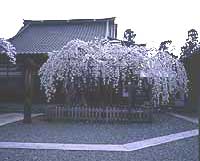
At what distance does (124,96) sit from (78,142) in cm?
1025

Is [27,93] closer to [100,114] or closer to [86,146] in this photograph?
[100,114]

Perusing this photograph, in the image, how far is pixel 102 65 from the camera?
1261cm

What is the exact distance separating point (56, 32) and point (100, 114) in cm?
1278

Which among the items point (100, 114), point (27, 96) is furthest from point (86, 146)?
point (27, 96)

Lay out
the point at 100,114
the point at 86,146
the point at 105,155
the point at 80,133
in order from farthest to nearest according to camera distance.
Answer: the point at 100,114 < the point at 80,133 < the point at 86,146 < the point at 105,155

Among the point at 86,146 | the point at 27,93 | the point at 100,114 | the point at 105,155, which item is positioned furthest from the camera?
the point at 100,114

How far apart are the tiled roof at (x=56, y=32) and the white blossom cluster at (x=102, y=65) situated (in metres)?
6.23

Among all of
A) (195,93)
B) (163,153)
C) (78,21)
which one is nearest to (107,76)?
(163,153)

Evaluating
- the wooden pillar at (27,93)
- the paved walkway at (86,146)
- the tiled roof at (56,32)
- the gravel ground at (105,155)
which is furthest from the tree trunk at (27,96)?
the tiled roof at (56,32)

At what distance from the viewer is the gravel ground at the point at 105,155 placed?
619 centimetres

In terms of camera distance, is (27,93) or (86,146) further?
(27,93)

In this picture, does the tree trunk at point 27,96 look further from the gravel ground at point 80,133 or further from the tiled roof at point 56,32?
the tiled roof at point 56,32

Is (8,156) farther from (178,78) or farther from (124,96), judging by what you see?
(124,96)

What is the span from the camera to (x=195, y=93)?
17.9 metres
